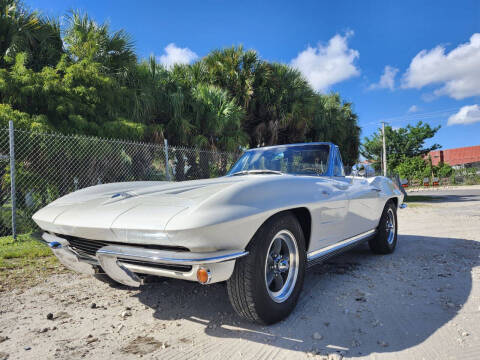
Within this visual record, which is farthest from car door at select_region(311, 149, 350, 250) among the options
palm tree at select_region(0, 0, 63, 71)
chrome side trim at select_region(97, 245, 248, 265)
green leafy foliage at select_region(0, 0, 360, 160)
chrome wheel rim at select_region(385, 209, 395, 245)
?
palm tree at select_region(0, 0, 63, 71)

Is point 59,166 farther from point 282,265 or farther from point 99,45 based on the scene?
point 282,265

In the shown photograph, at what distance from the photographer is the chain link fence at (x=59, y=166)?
5.64m

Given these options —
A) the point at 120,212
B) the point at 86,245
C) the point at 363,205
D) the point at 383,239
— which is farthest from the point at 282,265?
the point at 383,239

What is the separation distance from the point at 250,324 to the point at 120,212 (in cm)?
111

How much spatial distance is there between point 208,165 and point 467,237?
18.6 feet

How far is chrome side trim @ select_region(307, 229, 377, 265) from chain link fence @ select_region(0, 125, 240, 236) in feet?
13.8

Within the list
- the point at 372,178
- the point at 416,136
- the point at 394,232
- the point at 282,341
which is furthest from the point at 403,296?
the point at 416,136

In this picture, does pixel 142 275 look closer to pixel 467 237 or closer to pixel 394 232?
pixel 394 232

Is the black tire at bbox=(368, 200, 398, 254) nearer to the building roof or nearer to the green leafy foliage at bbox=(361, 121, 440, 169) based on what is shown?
the green leafy foliage at bbox=(361, 121, 440, 169)

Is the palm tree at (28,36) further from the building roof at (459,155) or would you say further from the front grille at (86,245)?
the building roof at (459,155)

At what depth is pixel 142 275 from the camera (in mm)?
1898

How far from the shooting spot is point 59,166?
6207 mm

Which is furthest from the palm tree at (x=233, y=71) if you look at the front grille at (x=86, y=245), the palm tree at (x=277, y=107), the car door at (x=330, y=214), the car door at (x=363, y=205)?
the front grille at (x=86, y=245)

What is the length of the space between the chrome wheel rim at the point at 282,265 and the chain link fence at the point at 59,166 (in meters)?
4.28
